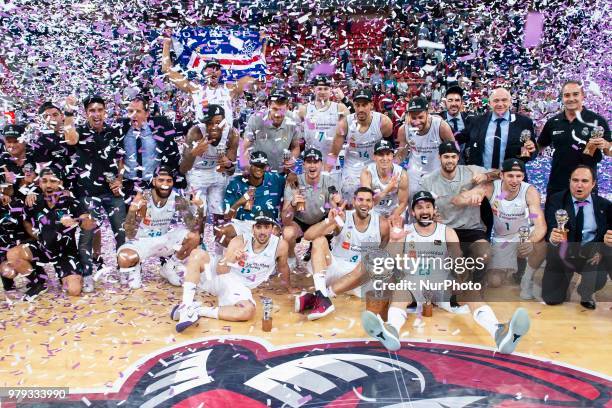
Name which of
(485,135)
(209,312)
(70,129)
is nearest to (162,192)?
(70,129)

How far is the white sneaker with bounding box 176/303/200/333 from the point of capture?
13.4 ft

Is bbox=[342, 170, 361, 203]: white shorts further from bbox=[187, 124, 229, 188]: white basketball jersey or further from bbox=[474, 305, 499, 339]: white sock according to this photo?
bbox=[474, 305, 499, 339]: white sock

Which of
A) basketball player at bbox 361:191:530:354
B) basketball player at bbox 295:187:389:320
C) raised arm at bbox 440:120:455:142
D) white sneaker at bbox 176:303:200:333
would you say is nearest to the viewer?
basketball player at bbox 361:191:530:354

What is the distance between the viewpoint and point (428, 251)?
4496 mm

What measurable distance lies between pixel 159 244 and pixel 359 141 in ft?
7.09

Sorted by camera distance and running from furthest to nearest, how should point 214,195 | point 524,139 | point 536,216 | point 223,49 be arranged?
point 223,49 < point 214,195 < point 524,139 < point 536,216

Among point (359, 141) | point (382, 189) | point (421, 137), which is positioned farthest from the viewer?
point (359, 141)

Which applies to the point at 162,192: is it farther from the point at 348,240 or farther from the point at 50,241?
the point at 348,240

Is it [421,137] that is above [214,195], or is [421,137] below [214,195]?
above

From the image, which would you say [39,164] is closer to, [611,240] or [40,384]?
[40,384]

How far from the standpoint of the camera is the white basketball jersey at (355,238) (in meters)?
4.88

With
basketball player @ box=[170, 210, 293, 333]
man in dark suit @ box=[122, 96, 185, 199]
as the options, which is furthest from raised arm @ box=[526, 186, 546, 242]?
man in dark suit @ box=[122, 96, 185, 199]

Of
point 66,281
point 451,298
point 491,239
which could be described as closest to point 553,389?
point 451,298

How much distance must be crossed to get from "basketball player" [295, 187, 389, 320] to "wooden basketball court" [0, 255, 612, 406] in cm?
17
